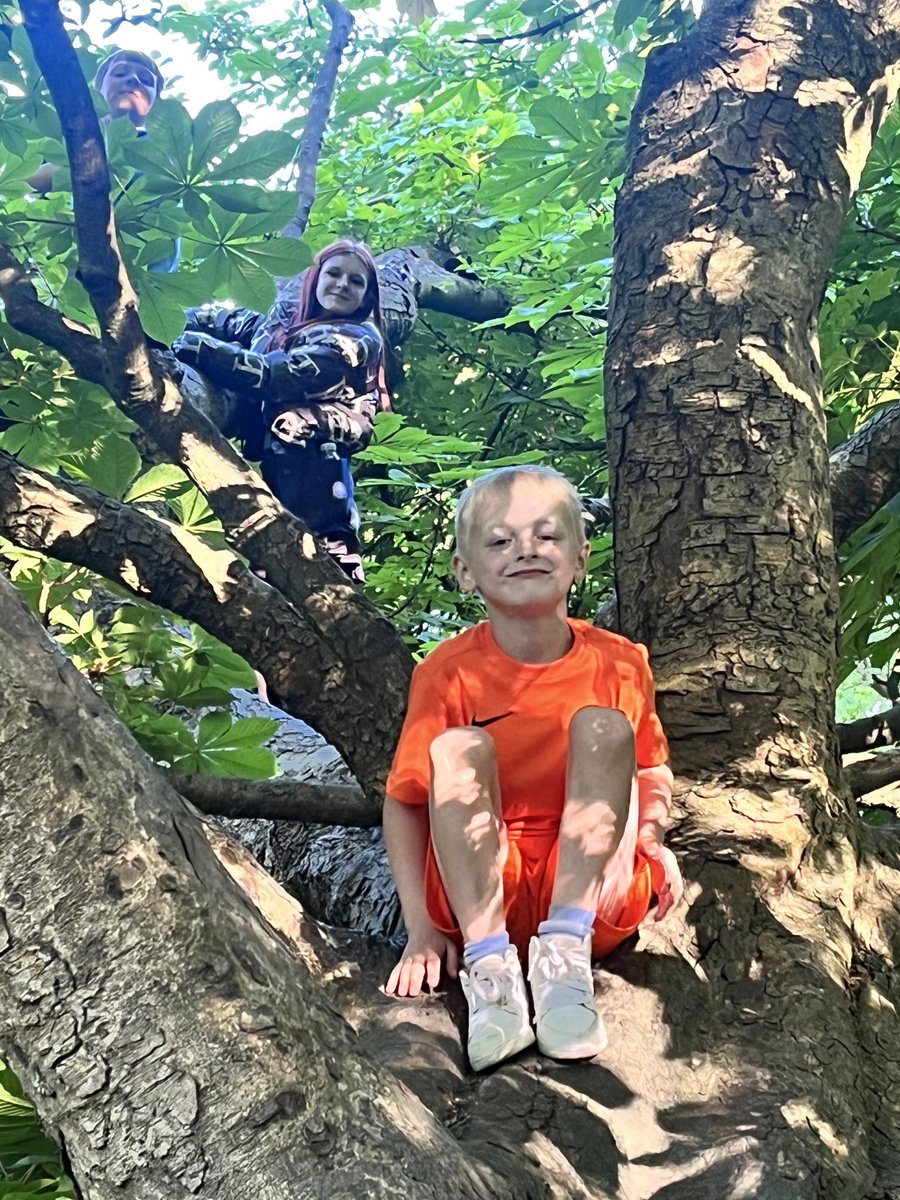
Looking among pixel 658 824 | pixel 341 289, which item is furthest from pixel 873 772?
pixel 341 289

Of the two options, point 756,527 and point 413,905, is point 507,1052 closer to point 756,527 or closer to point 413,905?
point 413,905

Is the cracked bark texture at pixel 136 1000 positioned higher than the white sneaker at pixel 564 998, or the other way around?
the cracked bark texture at pixel 136 1000

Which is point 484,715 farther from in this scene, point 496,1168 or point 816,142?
point 816,142

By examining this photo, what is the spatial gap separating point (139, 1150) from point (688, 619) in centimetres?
164

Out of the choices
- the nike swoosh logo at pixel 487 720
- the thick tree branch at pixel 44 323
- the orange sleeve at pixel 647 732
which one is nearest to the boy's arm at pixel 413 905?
the nike swoosh logo at pixel 487 720

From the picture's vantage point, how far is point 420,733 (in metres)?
2.09

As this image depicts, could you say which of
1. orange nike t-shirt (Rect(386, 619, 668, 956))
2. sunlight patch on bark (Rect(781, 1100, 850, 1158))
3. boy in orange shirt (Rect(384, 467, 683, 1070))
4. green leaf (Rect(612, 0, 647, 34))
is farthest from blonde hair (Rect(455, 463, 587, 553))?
green leaf (Rect(612, 0, 647, 34))

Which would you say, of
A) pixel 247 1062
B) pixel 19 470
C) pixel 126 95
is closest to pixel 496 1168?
pixel 247 1062

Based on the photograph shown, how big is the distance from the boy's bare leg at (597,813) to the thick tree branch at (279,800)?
0.76 meters

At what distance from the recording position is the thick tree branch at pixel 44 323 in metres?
2.40

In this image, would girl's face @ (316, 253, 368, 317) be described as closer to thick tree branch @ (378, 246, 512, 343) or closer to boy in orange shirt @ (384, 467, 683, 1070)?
thick tree branch @ (378, 246, 512, 343)

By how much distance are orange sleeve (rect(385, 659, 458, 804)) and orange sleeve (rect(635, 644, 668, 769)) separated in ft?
1.23

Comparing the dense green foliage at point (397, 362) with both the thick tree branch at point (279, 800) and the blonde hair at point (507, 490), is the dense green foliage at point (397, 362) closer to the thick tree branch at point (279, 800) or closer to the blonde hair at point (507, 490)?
the thick tree branch at point (279, 800)

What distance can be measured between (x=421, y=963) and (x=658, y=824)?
511mm
